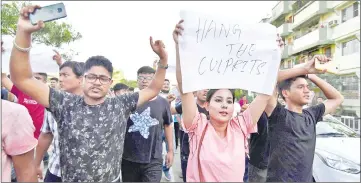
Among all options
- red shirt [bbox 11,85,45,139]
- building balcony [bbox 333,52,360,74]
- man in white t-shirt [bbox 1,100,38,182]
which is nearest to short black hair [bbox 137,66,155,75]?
red shirt [bbox 11,85,45,139]

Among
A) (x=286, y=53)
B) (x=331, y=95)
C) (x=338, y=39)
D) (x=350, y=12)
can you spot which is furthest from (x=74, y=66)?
(x=338, y=39)

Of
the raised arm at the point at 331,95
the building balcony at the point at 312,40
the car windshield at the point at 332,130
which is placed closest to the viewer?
the raised arm at the point at 331,95

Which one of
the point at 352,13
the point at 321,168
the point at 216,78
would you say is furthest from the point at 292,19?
the point at 216,78

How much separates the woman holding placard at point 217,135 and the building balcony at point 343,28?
70.7 ft

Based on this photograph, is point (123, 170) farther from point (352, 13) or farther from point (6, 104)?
point (352, 13)

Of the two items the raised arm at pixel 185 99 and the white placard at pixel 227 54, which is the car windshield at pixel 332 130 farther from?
the raised arm at pixel 185 99

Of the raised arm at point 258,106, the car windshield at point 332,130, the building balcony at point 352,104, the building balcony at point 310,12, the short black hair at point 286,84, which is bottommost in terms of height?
the building balcony at point 352,104

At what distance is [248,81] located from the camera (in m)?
2.41

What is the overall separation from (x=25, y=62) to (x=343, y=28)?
83.2 ft

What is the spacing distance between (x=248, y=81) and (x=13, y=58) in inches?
58.3

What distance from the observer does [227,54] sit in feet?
7.86

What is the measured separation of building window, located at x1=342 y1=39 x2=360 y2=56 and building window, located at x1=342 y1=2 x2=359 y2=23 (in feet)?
5.54

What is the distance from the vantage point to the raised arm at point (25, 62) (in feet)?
6.42

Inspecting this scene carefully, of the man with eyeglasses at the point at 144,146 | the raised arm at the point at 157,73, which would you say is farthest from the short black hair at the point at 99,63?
the man with eyeglasses at the point at 144,146
